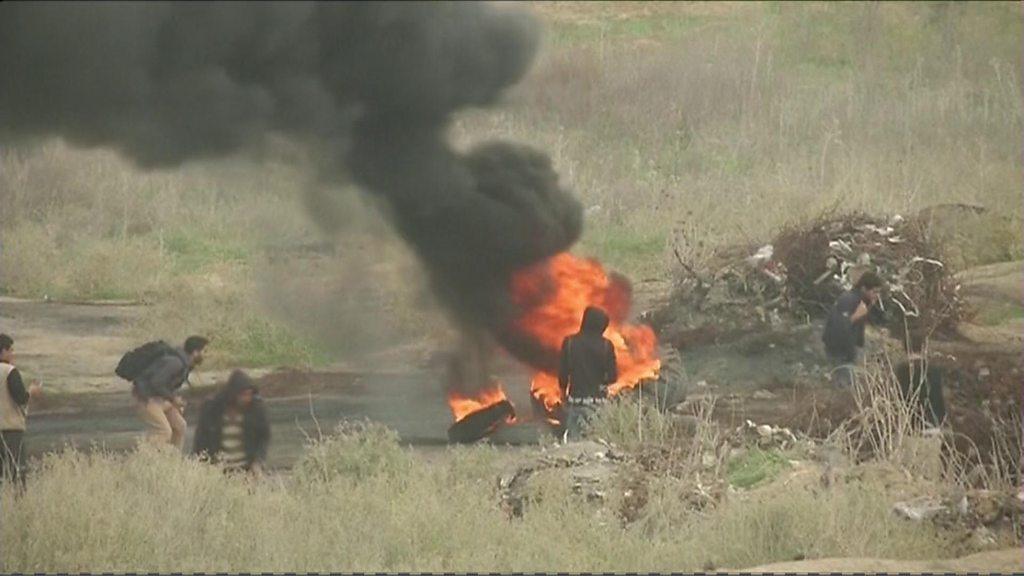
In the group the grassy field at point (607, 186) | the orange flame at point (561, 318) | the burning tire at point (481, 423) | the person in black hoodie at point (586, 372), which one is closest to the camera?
the person in black hoodie at point (586, 372)

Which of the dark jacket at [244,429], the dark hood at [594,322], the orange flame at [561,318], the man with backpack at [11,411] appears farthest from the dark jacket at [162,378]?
the orange flame at [561,318]

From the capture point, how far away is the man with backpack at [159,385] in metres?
17.1

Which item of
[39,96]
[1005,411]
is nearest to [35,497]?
[39,96]

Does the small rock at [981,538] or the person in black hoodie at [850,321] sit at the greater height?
the person in black hoodie at [850,321]

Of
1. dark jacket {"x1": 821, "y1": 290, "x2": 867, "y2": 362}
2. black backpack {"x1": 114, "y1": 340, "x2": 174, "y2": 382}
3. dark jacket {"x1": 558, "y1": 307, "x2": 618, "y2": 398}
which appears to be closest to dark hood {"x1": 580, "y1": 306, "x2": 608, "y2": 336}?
dark jacket {"x1": 558, "y1": 307, "x2": 618, "y2": 398}

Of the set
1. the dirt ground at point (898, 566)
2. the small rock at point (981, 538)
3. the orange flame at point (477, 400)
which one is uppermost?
the orange flame at point (477, 400)

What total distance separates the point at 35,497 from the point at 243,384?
256cm

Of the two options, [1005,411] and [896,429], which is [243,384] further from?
[1005,411]

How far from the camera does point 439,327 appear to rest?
2189 cm

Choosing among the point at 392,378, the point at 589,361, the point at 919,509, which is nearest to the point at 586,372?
the point at 589,361

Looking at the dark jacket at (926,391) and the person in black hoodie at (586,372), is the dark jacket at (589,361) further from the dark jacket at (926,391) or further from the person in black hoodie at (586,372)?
the dark jacket at (926,391)

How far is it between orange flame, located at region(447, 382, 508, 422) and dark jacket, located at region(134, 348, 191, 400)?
338 cm

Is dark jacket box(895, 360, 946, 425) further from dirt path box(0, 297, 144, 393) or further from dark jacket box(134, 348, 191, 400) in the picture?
dirt path box(0, 297, 144, 393)

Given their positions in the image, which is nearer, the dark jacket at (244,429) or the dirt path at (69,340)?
the dark jacket at (244,429)
